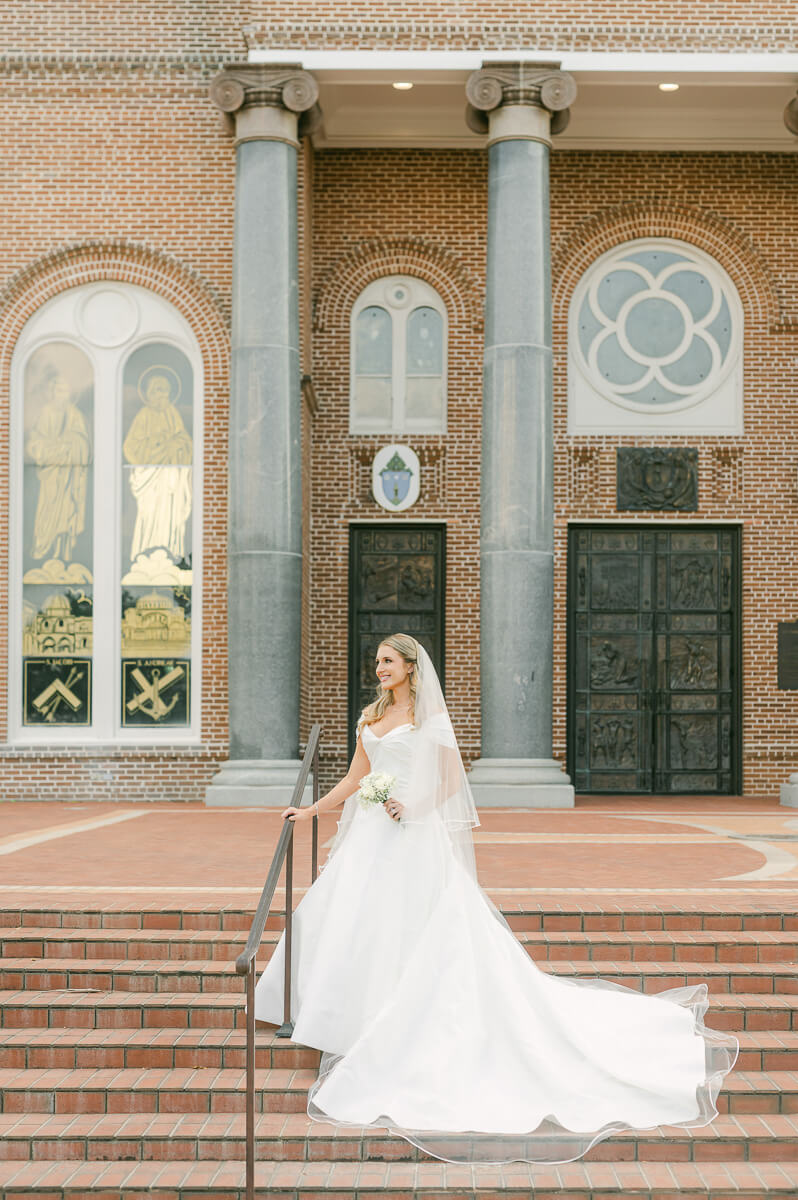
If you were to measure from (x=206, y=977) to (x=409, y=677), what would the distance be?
6.69ft

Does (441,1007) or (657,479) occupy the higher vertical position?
(657,479)

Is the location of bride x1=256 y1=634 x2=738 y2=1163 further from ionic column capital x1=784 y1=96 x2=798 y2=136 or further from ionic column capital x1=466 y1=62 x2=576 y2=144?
ionic column capital x1=784 y1=96 x2=798 y2=136

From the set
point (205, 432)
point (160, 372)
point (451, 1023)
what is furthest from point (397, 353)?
point (451, 1023)

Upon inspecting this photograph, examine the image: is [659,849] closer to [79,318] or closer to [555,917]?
[555,917]

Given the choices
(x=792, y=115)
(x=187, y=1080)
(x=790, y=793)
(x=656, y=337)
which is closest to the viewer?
(x=187, y=1080)

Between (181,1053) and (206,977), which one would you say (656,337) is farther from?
(181,1053)

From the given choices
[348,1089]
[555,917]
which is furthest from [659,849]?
[348,1089]

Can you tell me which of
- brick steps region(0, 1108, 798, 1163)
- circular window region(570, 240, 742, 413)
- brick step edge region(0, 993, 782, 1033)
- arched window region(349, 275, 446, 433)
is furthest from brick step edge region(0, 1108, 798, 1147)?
circular window region(570, 240, 742, 413)

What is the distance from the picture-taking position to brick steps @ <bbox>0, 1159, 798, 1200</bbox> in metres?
5.13

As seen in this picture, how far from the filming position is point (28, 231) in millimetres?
15445

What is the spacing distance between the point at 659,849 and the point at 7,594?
8718 mm

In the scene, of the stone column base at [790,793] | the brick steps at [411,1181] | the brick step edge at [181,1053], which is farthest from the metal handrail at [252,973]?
the stone column base at [790,793]

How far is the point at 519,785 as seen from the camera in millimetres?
13820

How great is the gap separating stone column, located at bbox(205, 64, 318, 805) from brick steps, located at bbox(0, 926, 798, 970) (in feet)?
22.0
